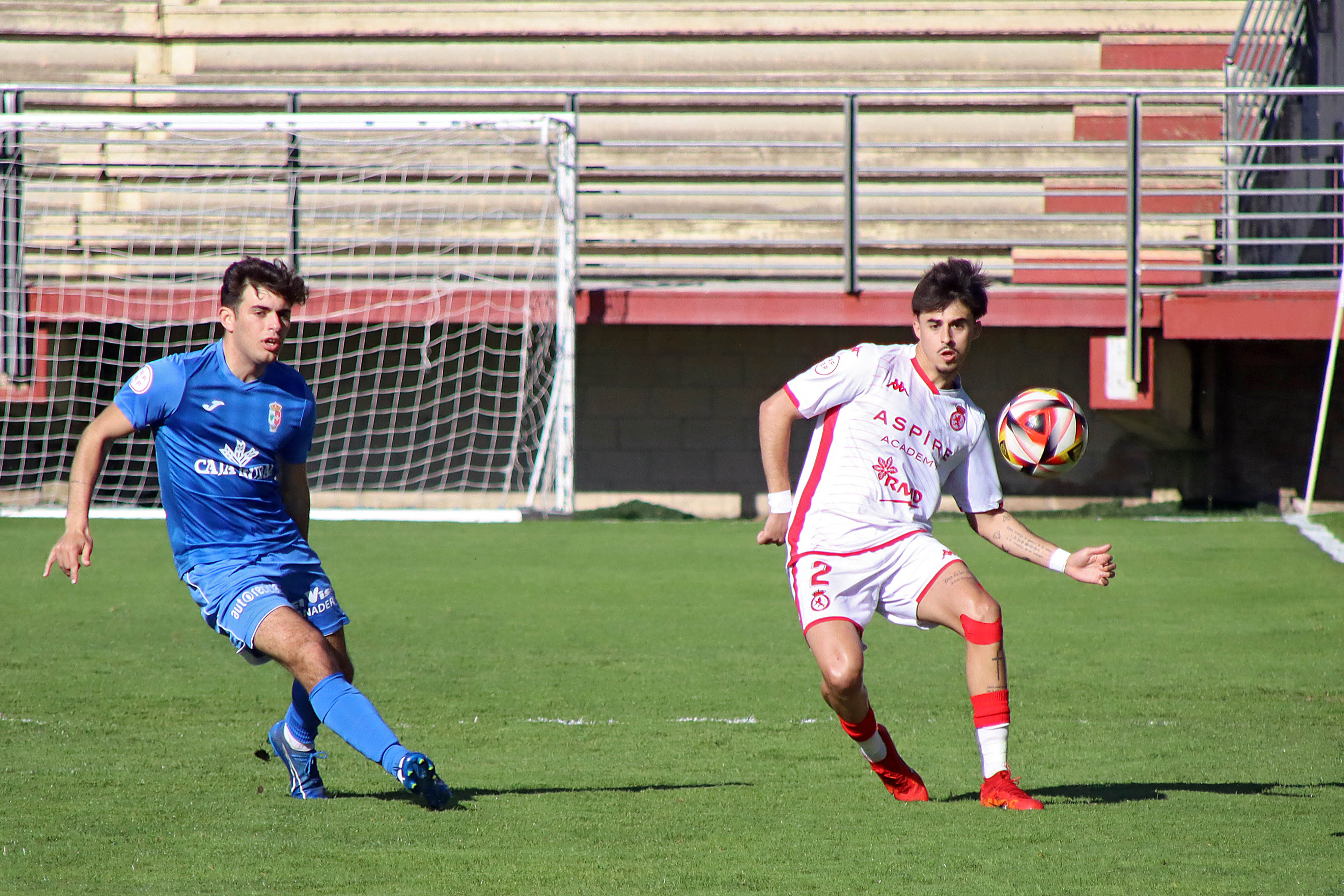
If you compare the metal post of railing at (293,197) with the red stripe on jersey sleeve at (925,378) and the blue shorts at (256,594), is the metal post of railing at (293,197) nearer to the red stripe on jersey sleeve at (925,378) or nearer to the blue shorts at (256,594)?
the blue shorts at (256,594)

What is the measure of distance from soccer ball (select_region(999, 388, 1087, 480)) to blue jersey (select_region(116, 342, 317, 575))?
7.87 ft

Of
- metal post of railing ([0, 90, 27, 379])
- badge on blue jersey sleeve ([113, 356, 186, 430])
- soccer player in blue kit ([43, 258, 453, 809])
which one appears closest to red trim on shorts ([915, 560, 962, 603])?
soccer player in blue kit ([43, 258, 453, 809])

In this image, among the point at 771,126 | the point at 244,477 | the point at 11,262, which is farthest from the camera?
the point at 771,126

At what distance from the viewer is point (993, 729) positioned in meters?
4.73

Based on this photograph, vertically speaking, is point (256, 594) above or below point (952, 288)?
below

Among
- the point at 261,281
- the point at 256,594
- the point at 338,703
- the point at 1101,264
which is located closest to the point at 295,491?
the point at 256,594

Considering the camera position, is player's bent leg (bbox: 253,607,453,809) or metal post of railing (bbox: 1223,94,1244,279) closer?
player's bent leg (bbox: 253,607,453,809)

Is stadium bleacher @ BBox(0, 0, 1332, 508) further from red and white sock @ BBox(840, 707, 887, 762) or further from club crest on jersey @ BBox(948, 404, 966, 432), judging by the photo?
red and white sock @ BBox(840, 707, 887, 762)

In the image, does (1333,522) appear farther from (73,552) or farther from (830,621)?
(73,552)

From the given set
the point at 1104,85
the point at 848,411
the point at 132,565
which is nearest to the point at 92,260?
the point at 132,565

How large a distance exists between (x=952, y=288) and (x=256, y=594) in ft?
7.89

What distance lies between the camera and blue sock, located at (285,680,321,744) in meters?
4.91

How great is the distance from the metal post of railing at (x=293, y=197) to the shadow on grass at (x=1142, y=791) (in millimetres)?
8552

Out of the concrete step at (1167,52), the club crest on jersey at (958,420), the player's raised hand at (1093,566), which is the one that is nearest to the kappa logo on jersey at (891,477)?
the club crest on jersey at (958,420)
